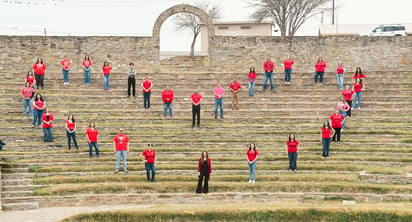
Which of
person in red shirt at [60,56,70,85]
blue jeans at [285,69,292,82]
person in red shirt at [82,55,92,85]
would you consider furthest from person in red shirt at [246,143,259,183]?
person in red shirt at [60,56,70,85]

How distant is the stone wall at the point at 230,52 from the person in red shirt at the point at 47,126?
9941 millimetres

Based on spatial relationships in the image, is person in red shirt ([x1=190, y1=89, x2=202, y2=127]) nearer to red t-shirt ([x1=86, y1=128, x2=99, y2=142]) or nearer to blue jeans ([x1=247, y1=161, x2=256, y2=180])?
red t-shirt ([x1=86, y1=128, x2=99, y2=142])

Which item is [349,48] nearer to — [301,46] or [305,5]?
[301,46]

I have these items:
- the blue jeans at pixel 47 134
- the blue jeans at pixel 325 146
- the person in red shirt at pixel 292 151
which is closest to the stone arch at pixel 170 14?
the blue jeans at pixel 47 134

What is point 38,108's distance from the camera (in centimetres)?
2316

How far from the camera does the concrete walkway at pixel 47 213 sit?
16641mm

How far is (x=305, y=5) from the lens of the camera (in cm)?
4881

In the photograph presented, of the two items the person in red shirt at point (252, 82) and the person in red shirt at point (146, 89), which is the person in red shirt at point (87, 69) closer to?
the person in red shirt at point (146, 89)

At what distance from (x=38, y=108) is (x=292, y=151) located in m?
10.1

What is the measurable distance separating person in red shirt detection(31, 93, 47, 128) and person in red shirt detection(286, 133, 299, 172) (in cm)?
978

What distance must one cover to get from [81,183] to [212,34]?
15.5m

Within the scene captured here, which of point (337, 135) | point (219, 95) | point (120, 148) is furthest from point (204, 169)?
point (337, 135)

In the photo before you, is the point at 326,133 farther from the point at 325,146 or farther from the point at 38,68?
the point at 38,68

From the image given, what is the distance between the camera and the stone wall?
31672 mm
